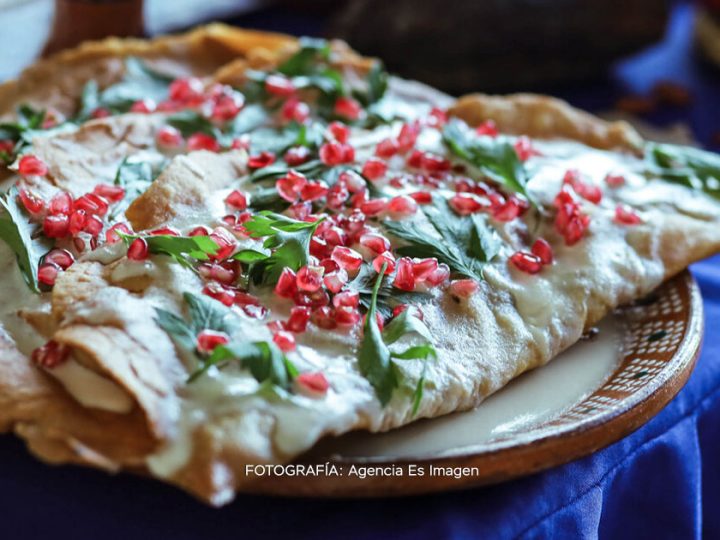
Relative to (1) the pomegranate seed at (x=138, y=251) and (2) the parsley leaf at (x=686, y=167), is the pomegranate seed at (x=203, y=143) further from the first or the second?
(2) the parsley leaf at (x=686, y=167)

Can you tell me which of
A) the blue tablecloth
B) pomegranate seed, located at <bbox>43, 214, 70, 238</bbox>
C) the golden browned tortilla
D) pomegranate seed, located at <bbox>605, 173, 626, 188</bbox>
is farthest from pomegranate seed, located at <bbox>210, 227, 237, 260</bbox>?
pomegranate seed, located at <bbox>605, 173, 626, 188</bbox>

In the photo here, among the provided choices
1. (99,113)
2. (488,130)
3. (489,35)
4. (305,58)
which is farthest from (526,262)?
(489,35)

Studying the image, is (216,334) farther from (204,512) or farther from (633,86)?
(633,86)

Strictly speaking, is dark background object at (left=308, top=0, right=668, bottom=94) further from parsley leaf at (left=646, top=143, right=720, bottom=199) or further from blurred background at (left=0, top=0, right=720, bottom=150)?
parsley leaf at (left=646, top=143, right=720, bottom=199)

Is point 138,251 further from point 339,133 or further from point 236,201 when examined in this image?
point 339,133

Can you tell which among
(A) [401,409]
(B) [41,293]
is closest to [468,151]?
(A) [401,409]
